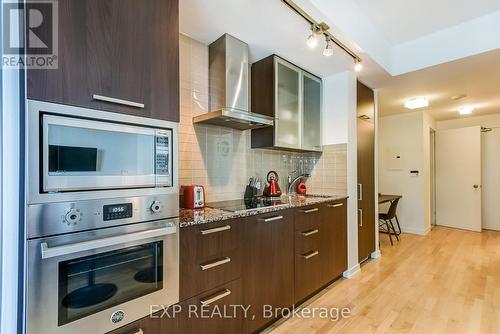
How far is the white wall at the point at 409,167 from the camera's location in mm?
4621

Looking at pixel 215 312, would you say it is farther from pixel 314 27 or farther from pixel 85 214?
pixel 314 27

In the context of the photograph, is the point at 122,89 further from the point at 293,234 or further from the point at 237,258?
the point at 293,234

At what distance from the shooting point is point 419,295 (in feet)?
7.89

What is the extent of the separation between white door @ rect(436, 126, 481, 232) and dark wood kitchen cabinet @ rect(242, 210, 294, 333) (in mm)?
4812

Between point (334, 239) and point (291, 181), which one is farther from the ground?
point (291, 181)

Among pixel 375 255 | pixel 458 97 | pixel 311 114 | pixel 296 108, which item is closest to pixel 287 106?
pixel 296 108

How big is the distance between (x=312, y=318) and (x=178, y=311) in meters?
1.24

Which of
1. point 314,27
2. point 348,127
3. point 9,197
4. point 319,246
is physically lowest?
point 319,246

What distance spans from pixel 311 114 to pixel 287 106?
0.45 m

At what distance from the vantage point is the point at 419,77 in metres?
3.03

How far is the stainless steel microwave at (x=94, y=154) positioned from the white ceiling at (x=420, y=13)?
7.20 ft

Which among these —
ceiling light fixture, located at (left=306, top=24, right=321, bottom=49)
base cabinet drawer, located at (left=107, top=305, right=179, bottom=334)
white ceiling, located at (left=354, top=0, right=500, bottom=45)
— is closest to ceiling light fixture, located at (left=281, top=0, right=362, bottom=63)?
ceiling light fixture, located at (left=306, top=24, right=321, bottom=49)

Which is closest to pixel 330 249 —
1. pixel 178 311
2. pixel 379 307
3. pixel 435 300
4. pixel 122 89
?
pixel 379 307

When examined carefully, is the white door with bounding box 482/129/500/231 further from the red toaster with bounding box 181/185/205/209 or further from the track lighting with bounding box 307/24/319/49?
the red toaster with bounding box 181/185/205/209
